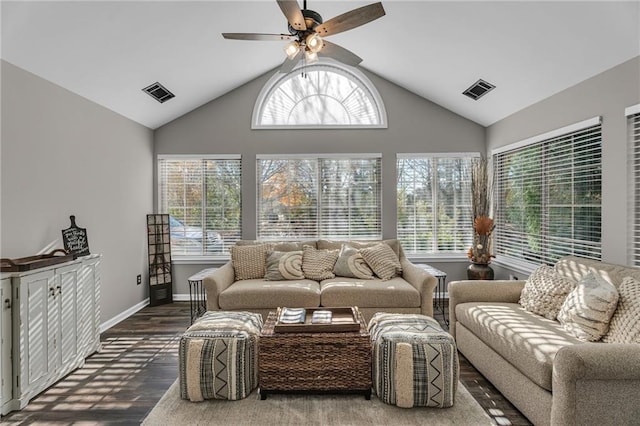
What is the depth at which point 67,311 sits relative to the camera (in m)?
3.09

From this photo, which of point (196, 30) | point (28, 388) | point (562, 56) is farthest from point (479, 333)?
point (196, 30)

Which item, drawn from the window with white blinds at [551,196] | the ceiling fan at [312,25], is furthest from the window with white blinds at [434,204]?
the ceiling fan at [312,25]

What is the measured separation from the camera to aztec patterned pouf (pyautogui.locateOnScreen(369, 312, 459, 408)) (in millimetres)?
2439

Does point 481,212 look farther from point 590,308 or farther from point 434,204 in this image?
point 590,308

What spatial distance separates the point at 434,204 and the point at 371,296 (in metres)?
2.22

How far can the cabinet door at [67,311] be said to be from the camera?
118 inches

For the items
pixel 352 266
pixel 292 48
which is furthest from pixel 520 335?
pixel 292 48

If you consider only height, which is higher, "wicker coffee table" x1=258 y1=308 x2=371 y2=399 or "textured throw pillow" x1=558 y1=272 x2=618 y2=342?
"textured throw pillow" x1=558 y1=272 x2=618 y2=342

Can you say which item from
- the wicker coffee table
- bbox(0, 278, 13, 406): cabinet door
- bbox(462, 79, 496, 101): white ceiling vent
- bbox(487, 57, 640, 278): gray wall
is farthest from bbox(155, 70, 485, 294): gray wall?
bbox(0, 278, 13, 406): cabinet door

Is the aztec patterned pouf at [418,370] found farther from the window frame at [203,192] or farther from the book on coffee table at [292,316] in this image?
the window frame at [203,192]

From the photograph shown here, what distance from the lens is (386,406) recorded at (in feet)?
8.26

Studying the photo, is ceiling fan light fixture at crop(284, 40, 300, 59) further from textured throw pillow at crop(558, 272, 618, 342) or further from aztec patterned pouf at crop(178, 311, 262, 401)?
textured throw pillow at crop(558, 272, 618, 342)

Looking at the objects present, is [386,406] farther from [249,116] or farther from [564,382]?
[249,116]

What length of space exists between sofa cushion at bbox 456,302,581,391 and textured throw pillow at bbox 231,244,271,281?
2270 mm
